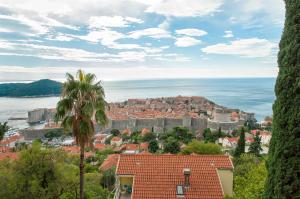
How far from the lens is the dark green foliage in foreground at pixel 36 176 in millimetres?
11086

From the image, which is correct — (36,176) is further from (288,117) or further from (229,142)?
(229,142)

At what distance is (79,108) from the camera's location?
9.51m

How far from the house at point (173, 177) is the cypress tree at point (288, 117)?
14.8 feet

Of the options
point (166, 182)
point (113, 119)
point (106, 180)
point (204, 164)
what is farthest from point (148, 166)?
point (113, 119)

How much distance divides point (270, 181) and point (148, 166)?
5661 millimetres

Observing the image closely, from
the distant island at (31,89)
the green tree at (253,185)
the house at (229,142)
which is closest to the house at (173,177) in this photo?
the green tree at (253,185)

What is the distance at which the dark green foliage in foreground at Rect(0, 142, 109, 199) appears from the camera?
11086mm

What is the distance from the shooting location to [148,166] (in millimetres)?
11750

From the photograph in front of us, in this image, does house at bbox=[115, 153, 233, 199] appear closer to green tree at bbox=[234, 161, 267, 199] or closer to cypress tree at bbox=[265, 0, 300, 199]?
green tree at bbox=[234, 161, 267, 199]

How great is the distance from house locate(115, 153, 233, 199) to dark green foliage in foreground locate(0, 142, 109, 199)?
2169 millimetres

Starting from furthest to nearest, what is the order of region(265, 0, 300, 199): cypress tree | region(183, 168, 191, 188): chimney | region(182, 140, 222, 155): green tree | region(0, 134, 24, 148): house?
1. region(0, 134, 24, 148): house
2. region(182, 140, 222, 155): green tree
3. region(183, 168, 191, 188): chimney
4. region(265, 0, 300, 199): cypress tree

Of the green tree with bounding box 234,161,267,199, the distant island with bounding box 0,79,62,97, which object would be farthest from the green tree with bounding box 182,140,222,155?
the distant island with bounding box 0,79,62,97

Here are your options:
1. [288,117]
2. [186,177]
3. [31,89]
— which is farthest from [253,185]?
[31,89]

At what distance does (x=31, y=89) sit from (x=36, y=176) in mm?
175071
